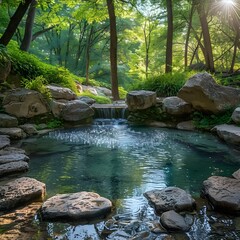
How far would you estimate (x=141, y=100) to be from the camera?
9844mm

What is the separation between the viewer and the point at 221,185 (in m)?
3.93

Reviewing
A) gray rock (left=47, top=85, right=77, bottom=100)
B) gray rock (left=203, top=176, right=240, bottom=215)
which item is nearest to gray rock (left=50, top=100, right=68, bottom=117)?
gray rock (left=47, top=85, right=77, bottom=100)

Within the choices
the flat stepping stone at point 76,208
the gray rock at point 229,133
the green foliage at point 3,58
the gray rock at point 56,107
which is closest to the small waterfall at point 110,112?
the gray rock at point 56,107

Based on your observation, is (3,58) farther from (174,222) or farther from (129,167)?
(174,222)

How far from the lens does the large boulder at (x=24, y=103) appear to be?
8641mm

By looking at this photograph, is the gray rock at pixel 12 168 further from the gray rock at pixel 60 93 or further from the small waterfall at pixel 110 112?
the small waterfall at pixel 110 112

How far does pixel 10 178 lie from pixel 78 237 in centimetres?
225

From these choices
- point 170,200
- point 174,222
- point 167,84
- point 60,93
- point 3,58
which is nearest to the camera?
point 174,222

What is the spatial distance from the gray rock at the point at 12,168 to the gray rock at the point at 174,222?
2867mm

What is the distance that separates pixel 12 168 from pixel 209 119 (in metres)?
6.39

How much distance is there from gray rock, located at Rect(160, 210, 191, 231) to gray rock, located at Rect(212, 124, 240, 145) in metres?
4.33

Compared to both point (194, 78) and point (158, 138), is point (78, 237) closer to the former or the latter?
point (158, 138)

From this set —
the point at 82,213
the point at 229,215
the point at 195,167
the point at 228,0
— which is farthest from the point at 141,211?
the point at 228,0

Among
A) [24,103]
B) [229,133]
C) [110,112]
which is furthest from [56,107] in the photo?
[229,133]
